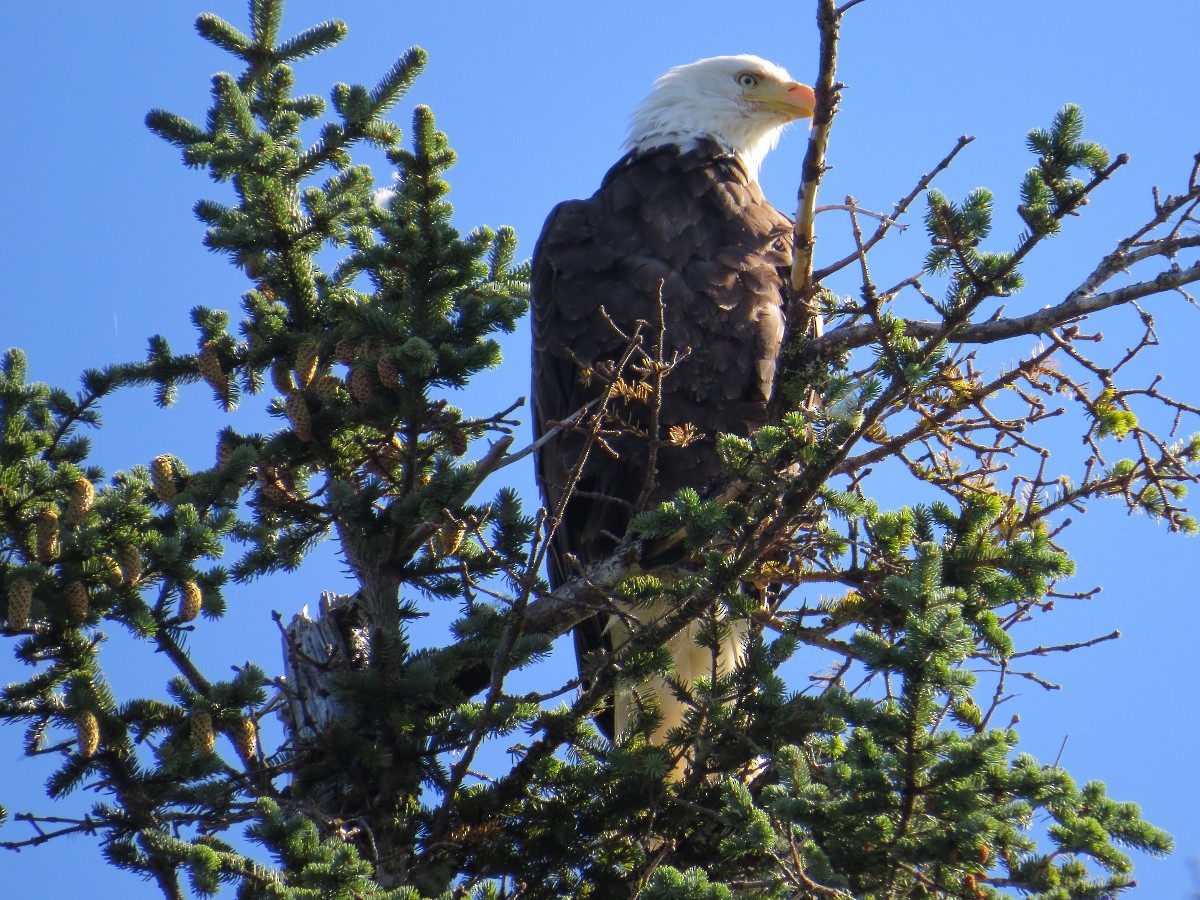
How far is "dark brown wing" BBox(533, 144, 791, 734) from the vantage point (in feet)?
14.0

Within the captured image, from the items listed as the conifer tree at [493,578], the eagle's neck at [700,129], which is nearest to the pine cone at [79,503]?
the conifer tree at [493,578]

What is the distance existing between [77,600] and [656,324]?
1988mm

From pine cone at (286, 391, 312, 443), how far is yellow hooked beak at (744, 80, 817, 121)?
2588mm

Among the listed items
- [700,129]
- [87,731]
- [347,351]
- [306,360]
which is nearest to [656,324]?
[347,351]

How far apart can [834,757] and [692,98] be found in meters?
3.42

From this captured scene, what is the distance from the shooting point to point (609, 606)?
3145 mm

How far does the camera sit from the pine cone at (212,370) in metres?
3.95

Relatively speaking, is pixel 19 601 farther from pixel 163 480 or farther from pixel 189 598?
pixel 163 480

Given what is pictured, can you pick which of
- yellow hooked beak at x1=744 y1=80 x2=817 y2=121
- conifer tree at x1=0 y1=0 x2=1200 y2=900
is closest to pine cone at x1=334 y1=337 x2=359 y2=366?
conifer tree at x1=0 y1=0 x2=1200 y2=900

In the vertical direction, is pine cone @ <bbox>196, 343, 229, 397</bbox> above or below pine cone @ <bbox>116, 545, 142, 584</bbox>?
above

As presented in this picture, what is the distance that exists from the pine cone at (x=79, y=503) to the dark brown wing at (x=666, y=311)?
1.58 meters

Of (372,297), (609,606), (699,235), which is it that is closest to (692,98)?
(699,235)

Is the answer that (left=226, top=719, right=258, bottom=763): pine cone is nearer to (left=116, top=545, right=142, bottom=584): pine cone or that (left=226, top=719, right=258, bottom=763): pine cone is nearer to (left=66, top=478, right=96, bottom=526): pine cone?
(left=116, top=545, right=142, bottom=584): pine cone

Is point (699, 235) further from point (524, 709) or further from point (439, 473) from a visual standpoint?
point (524, 709)
